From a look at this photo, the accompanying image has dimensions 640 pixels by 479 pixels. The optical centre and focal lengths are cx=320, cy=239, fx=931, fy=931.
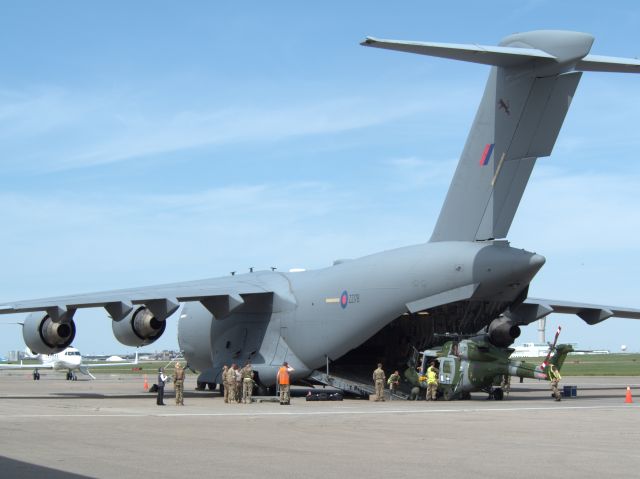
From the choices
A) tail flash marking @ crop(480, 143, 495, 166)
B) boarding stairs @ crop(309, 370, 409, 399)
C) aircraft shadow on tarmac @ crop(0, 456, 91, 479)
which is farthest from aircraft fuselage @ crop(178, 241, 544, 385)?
aircraft shadow on tarmac @ crop(0, 456, 91, 479)

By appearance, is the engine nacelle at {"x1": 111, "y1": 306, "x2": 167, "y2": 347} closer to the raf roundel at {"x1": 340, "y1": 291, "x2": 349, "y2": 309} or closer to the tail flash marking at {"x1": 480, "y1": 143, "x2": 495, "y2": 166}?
the raf roundel at {"x1": 340, "y1": 291, "x2": 349, "y2": 309}

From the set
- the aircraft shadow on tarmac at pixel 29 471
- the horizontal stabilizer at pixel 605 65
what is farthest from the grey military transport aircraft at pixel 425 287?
the aircraft shadow on tarmac at pixel 29 471

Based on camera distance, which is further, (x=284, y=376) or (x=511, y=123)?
→ (x=284, y=376)

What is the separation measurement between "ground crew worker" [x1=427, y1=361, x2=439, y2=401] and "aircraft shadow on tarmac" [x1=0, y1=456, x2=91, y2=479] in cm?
1387

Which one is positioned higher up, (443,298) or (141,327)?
(443,298)

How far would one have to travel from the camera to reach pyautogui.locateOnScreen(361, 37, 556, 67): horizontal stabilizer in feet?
52.7

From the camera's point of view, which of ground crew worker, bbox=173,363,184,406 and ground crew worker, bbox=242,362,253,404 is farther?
ground crew worker, bbox=242,362,253,404

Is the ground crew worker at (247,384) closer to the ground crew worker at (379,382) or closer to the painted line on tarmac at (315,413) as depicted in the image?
the ground crew worker at (379,382)

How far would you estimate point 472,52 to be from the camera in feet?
57.8

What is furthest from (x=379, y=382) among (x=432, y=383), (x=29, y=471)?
(x=29, y=471)

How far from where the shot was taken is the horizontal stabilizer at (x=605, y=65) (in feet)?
60.1

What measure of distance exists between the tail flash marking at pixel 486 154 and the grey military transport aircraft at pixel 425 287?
36 mm

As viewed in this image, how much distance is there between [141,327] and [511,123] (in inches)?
489

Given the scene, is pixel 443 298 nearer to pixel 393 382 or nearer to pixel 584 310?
pixel 393 382
